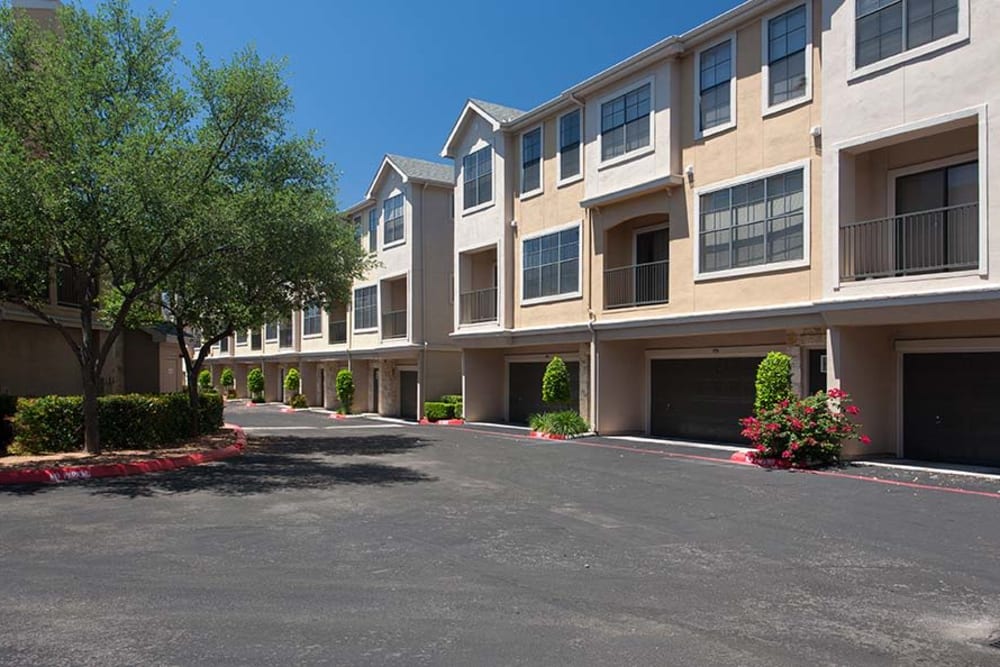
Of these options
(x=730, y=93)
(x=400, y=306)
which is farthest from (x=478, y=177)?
(x=730, y=93)

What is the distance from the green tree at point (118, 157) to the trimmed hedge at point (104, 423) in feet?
2.26

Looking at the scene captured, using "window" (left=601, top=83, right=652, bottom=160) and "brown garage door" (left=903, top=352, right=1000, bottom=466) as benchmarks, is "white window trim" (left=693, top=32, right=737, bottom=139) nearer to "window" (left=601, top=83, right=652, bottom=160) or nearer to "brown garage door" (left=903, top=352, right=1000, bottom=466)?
"window" (left=601, top=83, right=652, bottom=160)

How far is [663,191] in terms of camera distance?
19.6m

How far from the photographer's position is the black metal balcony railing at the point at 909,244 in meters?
14.2

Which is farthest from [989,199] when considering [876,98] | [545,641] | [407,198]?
[407,198]

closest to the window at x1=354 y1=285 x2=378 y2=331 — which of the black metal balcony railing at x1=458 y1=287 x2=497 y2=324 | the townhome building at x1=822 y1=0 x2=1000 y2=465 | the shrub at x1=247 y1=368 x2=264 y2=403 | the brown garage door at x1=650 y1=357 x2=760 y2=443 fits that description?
the black metal balcony railing at x1=458 y1=287 x2=497 y2=324

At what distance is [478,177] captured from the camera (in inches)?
1059

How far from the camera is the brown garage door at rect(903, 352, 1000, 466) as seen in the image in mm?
14344

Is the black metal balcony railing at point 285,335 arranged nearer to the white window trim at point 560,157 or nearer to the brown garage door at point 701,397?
the white window trim at point 560,157

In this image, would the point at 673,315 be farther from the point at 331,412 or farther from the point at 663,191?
the point at 331,412

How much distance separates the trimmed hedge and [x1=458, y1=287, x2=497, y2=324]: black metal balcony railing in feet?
35.2

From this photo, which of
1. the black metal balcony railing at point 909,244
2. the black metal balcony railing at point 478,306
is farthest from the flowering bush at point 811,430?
the black metal balcony railing at point 478,306

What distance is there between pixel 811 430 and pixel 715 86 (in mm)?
8703

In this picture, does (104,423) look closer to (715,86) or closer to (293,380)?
(715,86)
